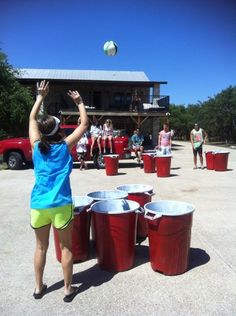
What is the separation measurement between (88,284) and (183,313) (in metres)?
1.17

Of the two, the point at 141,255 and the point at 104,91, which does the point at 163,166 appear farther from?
the point at 104,91

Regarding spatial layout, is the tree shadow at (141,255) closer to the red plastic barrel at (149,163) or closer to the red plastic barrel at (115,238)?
the red plastic barrel at (115,238)

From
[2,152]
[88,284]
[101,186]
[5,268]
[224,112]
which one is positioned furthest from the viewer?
[224,112]

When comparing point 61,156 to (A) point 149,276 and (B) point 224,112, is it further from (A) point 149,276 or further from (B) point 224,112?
(B) point 224,112

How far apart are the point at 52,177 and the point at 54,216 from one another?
39 centimetres

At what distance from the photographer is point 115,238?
4.61m

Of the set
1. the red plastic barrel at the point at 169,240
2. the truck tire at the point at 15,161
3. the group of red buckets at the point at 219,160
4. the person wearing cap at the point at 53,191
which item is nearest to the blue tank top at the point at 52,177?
the person wearing cap at the point at 53,191

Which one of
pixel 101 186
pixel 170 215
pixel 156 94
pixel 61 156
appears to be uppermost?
pixel 156 94

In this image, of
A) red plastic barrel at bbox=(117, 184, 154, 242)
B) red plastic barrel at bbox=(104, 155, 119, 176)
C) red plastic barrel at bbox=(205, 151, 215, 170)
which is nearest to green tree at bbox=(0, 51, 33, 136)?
red plastic barrel at bbox=(104, 155, 119, 176)

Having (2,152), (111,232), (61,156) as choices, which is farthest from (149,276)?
(2,152)

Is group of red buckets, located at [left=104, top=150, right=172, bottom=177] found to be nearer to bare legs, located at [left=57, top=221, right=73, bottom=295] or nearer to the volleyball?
the volleyball

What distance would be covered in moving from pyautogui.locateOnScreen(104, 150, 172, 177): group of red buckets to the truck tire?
154 inches

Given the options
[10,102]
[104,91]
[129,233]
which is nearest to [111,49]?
[10,102]

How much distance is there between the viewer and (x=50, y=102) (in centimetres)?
3228
